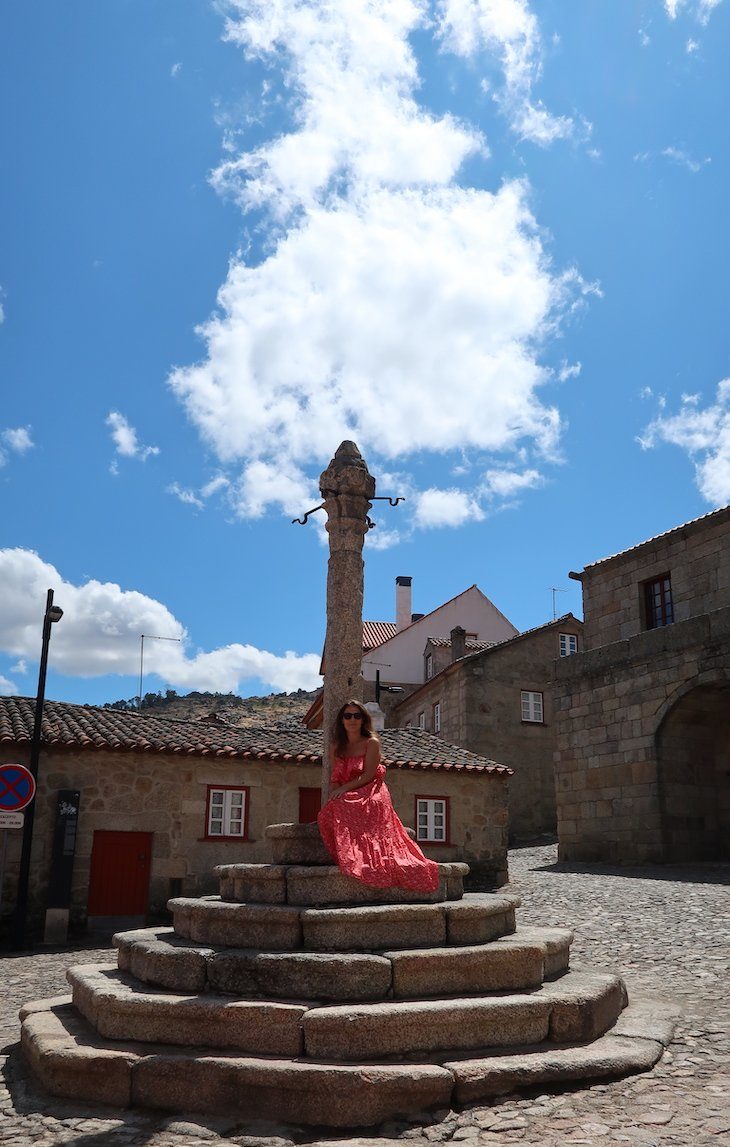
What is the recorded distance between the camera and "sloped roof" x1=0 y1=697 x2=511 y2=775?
13703mm

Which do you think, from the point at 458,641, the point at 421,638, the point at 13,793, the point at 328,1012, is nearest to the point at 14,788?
the point at 13,793

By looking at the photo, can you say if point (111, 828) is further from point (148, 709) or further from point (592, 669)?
point (148, 709)

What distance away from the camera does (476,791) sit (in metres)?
16.9

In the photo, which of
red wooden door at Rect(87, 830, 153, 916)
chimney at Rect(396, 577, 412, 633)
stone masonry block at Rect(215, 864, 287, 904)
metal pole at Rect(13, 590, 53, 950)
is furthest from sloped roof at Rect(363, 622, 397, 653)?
stone masonry block at Rect(215, 864, 287, 904)

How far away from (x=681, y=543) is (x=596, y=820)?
5.72 metres

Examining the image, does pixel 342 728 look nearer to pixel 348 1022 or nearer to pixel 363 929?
pixel 363 929

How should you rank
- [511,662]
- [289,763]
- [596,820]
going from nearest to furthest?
[289,763]
[596,820]
[511,662]

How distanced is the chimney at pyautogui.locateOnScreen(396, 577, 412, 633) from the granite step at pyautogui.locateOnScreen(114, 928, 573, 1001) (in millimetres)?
30926

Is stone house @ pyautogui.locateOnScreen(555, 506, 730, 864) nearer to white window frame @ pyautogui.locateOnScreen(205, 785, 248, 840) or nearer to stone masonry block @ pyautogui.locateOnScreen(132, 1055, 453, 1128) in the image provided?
white window frame @ pyautogui.locateOnScreen(205, 785, 248, 840)

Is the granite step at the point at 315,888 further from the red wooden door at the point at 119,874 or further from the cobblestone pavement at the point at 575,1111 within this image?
the red wooden door at the point at 119,874

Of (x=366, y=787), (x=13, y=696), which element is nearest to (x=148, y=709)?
(x=13, y=696)

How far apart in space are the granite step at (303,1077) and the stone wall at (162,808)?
331 inches

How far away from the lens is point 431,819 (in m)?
16.4

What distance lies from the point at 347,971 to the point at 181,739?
32.6ft
